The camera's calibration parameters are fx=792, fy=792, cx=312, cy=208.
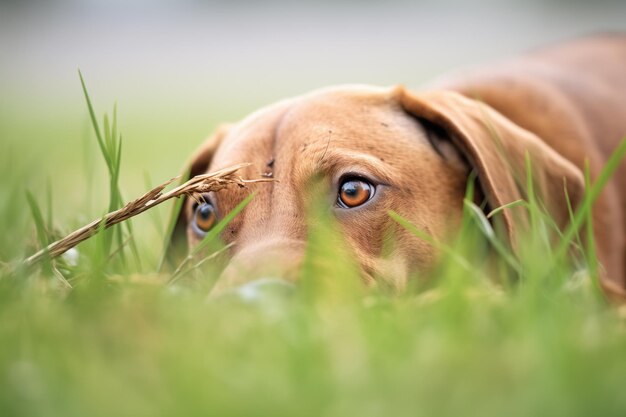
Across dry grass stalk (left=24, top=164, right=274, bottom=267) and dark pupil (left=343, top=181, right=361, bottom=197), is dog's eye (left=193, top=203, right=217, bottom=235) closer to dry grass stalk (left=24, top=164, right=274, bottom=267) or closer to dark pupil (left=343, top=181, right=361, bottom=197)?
dry grass stalk (left=24, top=164, right=274, bottom=267)

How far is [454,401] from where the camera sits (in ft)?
4.83

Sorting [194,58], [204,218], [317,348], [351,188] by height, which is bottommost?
[194,58]

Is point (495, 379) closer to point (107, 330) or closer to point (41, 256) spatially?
point (107, 330)

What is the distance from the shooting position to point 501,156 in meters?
3.15

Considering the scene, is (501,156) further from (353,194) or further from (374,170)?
(353,194)

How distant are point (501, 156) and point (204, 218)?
47.8 inches

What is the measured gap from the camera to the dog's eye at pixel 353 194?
114 inches

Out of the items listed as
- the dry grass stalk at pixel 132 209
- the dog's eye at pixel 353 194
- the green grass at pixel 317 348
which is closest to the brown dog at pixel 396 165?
the dog's eye at pixel 353 194

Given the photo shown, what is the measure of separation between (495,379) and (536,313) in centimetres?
40

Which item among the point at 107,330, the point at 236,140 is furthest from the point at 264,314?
the point at 236,140

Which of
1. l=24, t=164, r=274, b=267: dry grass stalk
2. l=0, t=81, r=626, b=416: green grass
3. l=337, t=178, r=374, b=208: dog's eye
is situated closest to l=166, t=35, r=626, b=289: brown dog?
l=337, t=178, r=374, b=208: dog's eye

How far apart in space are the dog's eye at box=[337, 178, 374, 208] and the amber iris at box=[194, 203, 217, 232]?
21.1 inches

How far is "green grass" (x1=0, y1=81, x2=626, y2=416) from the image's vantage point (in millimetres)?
1485

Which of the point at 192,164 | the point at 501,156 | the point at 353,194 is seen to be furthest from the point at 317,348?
the point at 192,164
